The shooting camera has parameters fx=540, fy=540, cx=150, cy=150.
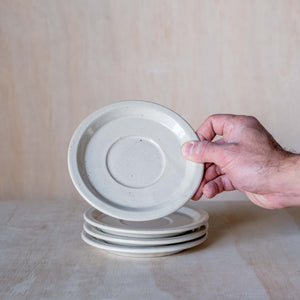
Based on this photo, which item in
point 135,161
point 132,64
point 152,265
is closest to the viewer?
point 152,265

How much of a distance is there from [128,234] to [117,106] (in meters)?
0.30

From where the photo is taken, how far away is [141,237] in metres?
1.13

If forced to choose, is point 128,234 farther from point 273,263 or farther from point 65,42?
point 65,42

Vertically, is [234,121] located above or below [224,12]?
below

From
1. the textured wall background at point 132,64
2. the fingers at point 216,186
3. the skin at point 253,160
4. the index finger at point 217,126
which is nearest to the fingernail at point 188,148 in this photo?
the skin at point 253,160

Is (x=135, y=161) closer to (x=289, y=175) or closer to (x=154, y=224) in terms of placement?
(x=154, y=224)

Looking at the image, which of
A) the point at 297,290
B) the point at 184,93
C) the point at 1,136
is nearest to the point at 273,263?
the point at 297,290

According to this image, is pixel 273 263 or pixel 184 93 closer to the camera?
pixel 273 263

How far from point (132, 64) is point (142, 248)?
898 mm

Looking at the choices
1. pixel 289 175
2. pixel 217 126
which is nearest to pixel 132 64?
pixel 217 126

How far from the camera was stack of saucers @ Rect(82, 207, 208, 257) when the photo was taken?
1.12 metres

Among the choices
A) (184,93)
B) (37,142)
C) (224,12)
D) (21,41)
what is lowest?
(37,142)

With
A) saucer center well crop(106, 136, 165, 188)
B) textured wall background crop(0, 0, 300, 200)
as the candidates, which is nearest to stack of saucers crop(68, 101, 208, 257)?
saucer center well crop(106, 136, 165, 188)

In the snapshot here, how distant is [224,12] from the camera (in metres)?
1.86
